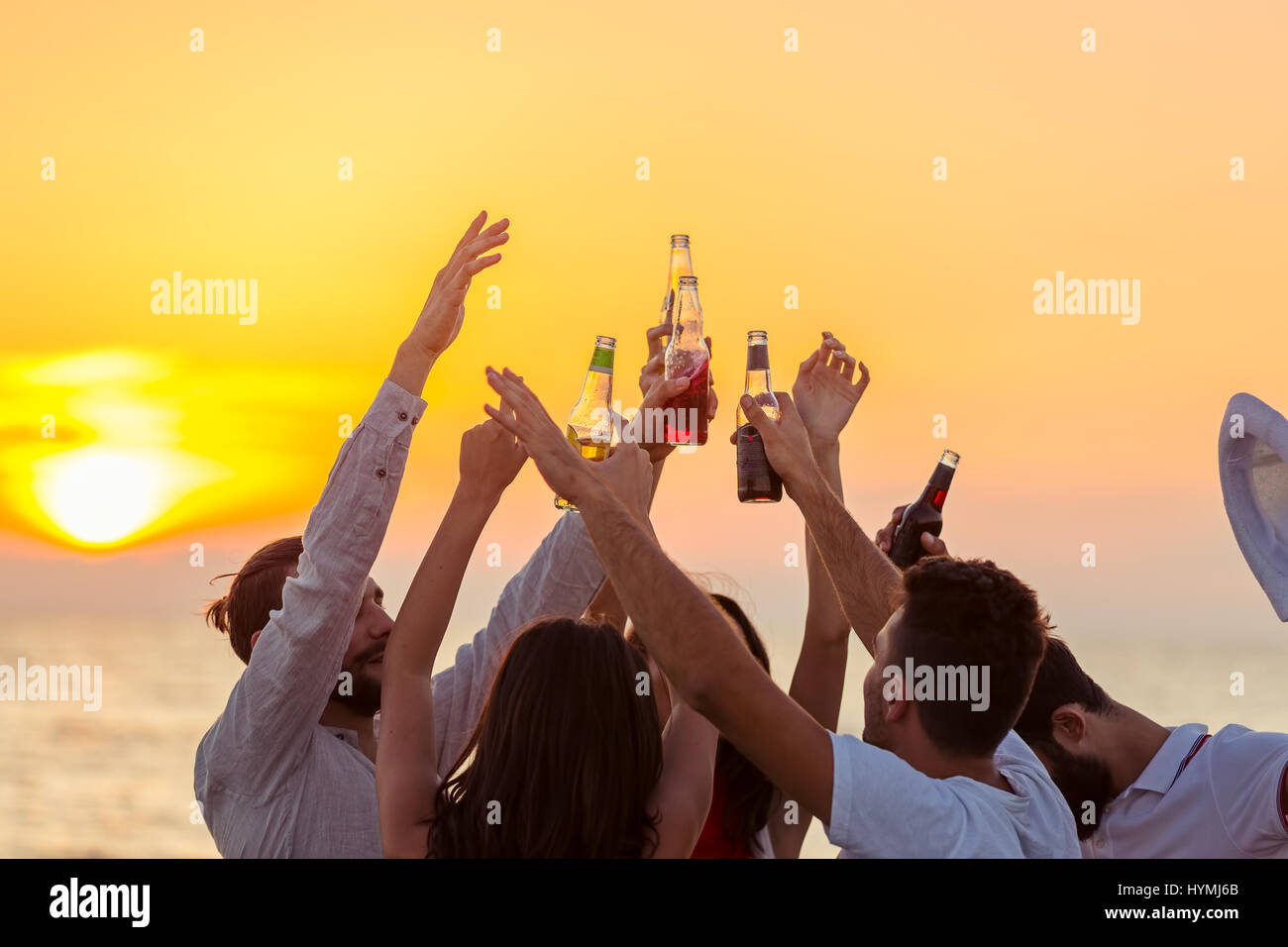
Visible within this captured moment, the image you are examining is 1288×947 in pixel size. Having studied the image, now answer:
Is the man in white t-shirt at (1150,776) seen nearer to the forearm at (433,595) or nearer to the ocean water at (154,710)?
the forearm at (433,595)

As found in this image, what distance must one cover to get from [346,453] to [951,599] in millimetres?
1293

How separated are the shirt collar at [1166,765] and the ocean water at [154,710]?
9.79m

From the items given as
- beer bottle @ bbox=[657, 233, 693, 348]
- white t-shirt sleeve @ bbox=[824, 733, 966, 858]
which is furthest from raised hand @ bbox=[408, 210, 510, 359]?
white t-shirt sleeve @ bbox=[824, 733, 966, 858]

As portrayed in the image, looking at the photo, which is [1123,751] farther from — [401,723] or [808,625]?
[401,723]

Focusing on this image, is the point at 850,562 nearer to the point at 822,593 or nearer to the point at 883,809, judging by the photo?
the point at 822,593

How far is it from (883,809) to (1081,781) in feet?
4.73

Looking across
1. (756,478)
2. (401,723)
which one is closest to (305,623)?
(401,723)

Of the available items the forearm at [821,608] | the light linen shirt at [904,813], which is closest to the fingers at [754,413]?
the forearm at [821,608]

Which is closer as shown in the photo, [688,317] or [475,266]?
[475,266]

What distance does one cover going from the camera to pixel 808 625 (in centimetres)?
340

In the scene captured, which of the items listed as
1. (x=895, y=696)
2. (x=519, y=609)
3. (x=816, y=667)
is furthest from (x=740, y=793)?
(x=519, y=609)

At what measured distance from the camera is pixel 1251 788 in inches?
123
